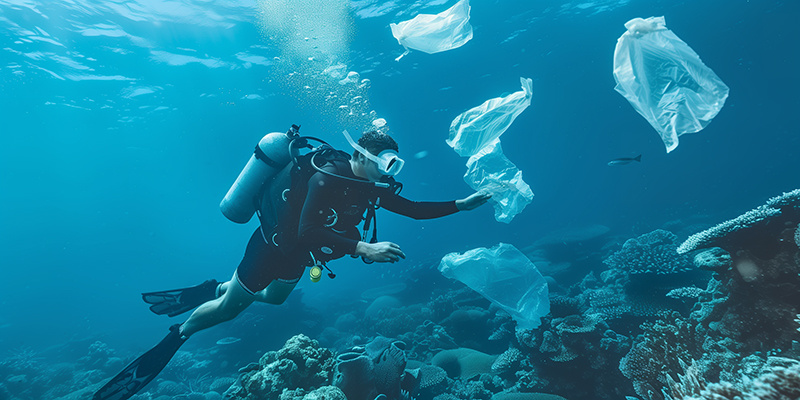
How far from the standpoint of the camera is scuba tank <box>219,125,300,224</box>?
425cm

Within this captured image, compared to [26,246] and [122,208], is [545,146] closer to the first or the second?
[122,208]

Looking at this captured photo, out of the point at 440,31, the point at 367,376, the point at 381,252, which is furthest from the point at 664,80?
the point at 367,376

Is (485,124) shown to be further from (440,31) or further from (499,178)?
(440,31)

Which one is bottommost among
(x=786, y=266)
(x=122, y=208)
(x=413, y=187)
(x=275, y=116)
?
(x=786, y=266)

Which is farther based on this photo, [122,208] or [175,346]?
[122,208]

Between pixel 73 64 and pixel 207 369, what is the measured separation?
17512 mm

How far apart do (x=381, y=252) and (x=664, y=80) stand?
3.65 meters

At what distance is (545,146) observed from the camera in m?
62.0

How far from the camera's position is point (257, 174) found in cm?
436

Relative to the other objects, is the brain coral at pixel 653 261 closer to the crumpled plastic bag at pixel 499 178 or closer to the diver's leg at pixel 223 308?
the crumpled plastic bag at pixel 499 178

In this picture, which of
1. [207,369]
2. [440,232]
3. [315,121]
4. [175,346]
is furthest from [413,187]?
[175,346]

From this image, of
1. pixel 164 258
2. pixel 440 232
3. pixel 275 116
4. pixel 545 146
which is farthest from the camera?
pixel 164 258

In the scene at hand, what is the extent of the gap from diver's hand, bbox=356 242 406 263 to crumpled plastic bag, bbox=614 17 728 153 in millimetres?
2938

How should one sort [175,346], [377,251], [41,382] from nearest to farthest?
[377,251]
[175,346]
[41,382]
